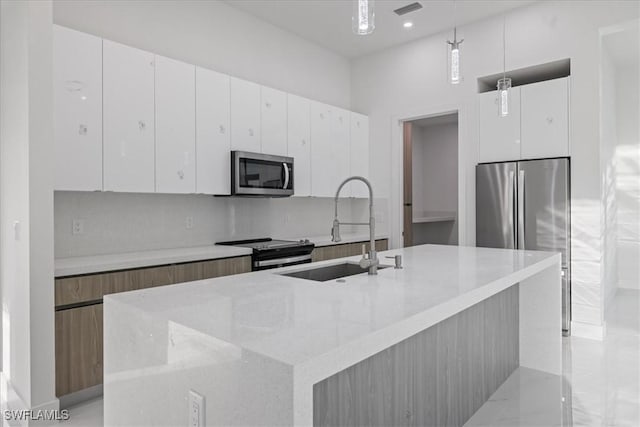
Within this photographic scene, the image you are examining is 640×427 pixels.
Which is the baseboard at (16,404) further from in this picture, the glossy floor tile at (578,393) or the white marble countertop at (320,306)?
the glossy floor tile at (578,393)

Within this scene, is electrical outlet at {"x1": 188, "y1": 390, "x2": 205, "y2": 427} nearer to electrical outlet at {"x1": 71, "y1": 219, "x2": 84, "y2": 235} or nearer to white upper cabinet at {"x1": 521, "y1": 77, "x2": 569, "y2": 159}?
electrical outlet at {"x1": 71, "y1": 219, "x2": 84, "y2": 235}

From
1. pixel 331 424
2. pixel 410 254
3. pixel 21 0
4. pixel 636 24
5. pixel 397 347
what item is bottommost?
pixel 331 424

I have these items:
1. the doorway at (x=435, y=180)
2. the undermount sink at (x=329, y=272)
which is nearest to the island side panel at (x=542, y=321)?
the undermount sink at (x=329, y=272)

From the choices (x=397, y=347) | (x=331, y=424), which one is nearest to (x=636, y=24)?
(x=397, y=347)

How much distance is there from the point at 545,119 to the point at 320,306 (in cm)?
367

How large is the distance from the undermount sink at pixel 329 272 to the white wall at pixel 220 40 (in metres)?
2.60

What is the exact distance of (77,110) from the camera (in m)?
2.76

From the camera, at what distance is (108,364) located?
1.51 meters

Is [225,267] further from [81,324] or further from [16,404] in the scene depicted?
[16,404]

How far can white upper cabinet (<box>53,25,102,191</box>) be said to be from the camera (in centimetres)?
267

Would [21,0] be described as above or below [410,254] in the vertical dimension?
above

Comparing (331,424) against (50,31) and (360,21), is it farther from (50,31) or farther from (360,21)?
(50,31)

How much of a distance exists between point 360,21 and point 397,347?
4.65 ft

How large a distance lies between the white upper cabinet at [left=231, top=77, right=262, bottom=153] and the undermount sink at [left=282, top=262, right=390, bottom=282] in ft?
6.38
